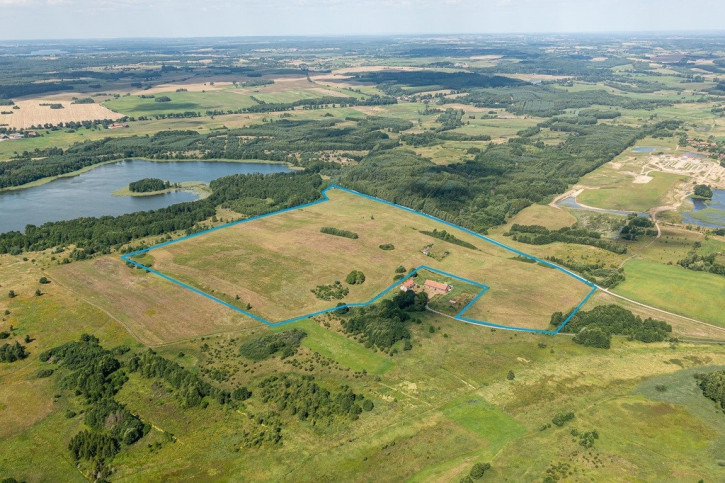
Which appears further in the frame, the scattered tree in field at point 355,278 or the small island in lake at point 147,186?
the small island in lake at point 147,186

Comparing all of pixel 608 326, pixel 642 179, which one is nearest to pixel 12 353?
pixel 608 326

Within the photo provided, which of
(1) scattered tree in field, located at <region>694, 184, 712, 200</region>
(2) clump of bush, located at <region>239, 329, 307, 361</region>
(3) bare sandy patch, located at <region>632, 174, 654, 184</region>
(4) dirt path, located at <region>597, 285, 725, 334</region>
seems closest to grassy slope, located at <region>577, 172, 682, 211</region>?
(3) bare sandy patch, located at <region>632, 174, 654, 184</region>

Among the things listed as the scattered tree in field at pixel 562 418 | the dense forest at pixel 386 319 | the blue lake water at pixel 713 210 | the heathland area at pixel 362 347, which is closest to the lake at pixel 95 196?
the heathland area at pixel 362 347

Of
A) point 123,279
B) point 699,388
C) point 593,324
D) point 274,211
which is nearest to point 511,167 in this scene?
point 274,211

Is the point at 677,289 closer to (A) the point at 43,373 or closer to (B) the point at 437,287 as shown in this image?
(B) the point at 437,287

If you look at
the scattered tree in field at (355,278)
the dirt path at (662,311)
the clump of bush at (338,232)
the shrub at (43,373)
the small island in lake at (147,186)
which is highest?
the small island in lake at (147,186)

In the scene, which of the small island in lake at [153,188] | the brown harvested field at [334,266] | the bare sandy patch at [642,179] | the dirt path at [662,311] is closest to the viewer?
the dirt path at [662,311]

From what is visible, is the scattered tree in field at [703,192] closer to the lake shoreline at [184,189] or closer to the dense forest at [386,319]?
the dense forest at [386,319]
